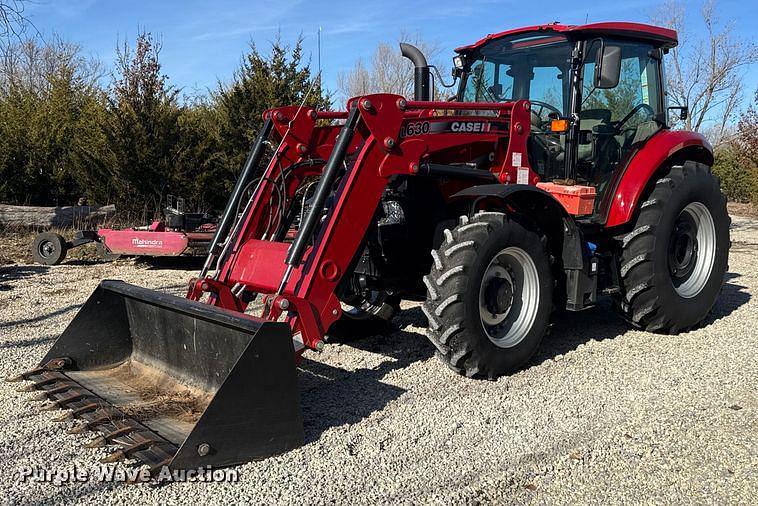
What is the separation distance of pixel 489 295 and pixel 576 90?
2.03m

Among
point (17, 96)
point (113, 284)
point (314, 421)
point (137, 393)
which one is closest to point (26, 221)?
point (17, 96)

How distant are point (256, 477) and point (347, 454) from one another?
0.50 m

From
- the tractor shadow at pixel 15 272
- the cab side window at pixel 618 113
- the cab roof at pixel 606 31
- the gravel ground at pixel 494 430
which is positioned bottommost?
the gravel ground at pixel 494 430

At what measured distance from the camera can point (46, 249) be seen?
9555 mm

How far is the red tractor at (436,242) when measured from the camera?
3557 mm

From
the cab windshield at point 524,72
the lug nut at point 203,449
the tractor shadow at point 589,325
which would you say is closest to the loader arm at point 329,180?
the cab windshield at point 524,72

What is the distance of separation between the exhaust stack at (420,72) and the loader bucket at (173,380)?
273 cm

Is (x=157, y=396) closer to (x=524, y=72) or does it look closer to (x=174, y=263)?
(x=524, y=72)

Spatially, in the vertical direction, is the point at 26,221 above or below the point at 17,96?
below

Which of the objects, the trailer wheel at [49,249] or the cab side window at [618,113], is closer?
the cab side window at [618,113]

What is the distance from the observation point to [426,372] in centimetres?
464

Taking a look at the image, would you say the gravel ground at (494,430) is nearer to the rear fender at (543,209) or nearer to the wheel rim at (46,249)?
the rear fender at (543,209)

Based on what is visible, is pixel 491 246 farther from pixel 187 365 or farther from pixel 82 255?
pixel 82 255

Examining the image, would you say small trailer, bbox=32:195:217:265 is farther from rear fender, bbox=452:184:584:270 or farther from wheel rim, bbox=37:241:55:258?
rear fender, bbox=452:184:584:270
